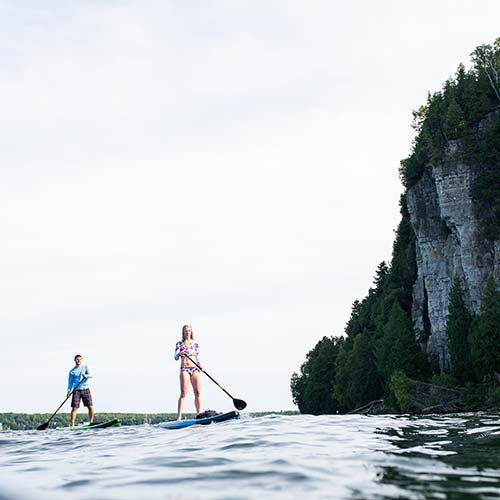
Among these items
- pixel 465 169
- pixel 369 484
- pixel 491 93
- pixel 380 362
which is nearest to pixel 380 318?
pixel 380 362

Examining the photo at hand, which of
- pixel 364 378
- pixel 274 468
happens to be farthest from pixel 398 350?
pixel 274 468

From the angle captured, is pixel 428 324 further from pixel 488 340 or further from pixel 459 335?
pixel 488 340

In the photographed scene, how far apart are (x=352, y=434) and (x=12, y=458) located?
4969 millimetres

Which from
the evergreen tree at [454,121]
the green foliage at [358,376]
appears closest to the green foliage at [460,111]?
the evergreen tree at [454,121]

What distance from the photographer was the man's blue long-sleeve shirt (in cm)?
2231

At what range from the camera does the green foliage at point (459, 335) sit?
63031mm

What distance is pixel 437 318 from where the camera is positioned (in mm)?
72875

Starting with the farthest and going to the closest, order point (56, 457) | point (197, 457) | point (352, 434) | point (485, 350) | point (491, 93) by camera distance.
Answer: point (491, 93) < point (485, 350) < point (352, 434) < point (56, 457) < point (197, 457)

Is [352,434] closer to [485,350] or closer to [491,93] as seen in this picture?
[485,350]

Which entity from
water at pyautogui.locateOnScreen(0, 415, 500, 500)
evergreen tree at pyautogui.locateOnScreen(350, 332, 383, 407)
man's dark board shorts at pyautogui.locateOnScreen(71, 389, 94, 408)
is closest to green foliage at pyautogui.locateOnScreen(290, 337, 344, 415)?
evergreen tree at pyautogui.locateOnScreen(350, 332, 383, 407)

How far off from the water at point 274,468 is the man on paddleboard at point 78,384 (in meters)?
12.1

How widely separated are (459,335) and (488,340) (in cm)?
481

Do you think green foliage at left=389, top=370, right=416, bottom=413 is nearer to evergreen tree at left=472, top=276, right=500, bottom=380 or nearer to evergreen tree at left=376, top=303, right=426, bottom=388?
evergreen tree at left=376, top=303, right=426, bottom=388

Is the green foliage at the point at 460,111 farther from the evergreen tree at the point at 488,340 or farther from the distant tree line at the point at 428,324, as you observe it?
the evergreen tree at the point at 488,340
